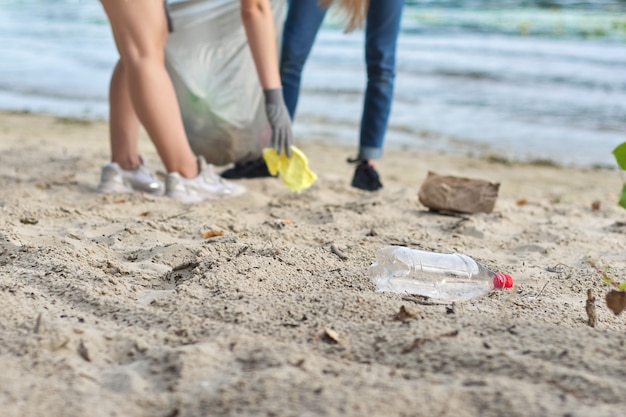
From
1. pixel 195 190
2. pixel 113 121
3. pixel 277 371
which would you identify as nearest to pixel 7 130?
pixel 113 121

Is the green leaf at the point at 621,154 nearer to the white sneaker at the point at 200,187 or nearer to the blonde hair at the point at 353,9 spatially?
the white sneaker at the point at 200,187

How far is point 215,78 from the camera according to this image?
10.8 feet

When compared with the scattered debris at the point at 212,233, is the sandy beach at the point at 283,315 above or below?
above

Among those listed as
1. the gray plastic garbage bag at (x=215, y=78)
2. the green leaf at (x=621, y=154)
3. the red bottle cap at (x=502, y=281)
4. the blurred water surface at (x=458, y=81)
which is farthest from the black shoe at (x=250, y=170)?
the green leaf at (x=621, y=154)

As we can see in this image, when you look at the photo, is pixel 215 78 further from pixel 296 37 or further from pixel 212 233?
pixel 212 233

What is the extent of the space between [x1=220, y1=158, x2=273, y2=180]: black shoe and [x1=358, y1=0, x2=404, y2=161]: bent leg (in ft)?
1.49

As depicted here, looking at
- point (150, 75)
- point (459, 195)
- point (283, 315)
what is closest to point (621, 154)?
point (283, 315)

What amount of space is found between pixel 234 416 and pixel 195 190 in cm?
189

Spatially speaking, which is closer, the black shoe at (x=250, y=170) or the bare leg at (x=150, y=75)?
the bare leg at (x=150, y=75)

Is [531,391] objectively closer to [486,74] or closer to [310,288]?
[310,288]

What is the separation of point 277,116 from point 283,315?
1.48 metres

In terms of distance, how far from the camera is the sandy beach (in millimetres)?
1316

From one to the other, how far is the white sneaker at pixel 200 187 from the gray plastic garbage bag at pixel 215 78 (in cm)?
19

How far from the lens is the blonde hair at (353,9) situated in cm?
336
